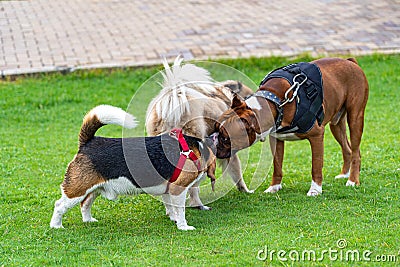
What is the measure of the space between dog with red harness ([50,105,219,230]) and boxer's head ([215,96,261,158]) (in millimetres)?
119

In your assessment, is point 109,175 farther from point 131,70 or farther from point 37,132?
point 131,70

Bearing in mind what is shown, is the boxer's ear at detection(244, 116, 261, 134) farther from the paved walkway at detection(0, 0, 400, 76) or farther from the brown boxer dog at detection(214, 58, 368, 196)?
the paved walkway at detection(0, 0, 400, 76)

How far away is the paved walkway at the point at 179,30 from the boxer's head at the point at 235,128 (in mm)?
→ 6865

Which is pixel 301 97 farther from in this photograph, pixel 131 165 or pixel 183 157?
pixel 131 165

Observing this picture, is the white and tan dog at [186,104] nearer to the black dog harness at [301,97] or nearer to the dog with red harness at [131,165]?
the dog with red harness at [131,165]

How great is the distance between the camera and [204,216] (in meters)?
6.98

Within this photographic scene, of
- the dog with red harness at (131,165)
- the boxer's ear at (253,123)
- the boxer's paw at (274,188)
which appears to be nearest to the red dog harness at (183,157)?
the dog with red harness at (131,165)

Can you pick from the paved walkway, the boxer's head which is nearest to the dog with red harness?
the boxer's head

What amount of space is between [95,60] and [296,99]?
707 centimetres

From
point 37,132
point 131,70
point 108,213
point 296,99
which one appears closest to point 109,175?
point 108,213

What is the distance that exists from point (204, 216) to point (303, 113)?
4.75ft

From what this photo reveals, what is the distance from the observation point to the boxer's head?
6.41m

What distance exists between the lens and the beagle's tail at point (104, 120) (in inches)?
244

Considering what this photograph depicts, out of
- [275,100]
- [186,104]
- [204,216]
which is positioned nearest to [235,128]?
[186,104]
